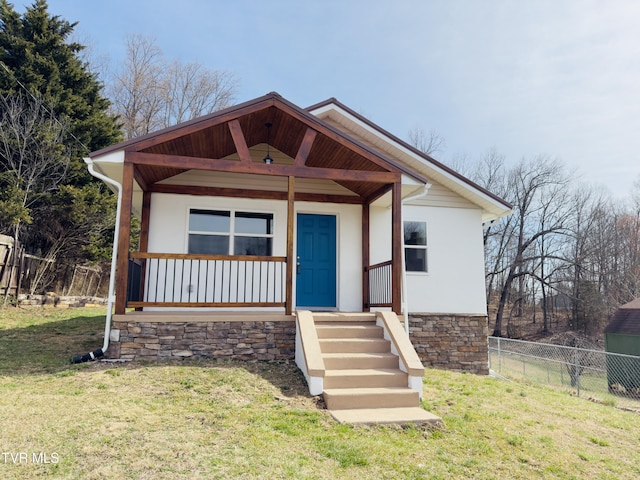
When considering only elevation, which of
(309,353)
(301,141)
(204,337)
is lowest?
(309,353)

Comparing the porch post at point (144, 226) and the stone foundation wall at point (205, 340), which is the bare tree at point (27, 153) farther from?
the stone foundation wall at point (205, 340)

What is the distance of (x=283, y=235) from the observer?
8766 millimetres

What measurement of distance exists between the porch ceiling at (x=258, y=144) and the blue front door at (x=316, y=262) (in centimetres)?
103

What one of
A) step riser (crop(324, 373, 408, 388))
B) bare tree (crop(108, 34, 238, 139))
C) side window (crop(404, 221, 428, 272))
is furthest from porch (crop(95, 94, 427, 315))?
bare tree (crop(108, 34, 238, 139))

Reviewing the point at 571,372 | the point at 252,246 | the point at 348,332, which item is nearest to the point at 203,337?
the point at 348,332

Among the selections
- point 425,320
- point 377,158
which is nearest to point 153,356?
point 377,158

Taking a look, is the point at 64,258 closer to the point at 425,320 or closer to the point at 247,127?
the point at 247,127

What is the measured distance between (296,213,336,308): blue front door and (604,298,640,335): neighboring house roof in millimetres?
12486

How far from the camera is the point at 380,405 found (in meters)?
5.06

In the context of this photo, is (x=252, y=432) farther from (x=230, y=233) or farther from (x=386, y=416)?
(x=230, y=233)

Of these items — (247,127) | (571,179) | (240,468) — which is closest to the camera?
(240,468)

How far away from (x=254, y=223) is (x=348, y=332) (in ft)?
10.9

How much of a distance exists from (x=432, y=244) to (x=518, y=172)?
2197cm

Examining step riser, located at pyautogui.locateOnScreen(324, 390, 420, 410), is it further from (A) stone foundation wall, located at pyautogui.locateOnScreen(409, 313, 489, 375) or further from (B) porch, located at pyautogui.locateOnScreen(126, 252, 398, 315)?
(A) stone foundation wall, located at pyautogui.locateOnScreen(409, 313, 489, 375)
